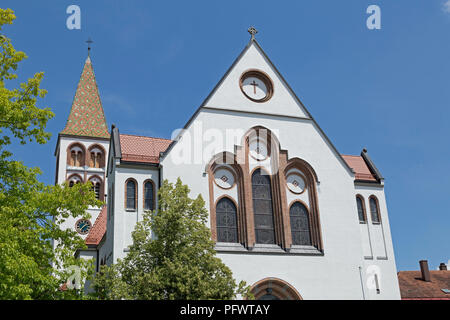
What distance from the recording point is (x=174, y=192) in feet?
66.0

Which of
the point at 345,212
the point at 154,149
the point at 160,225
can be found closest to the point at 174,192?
the point at 160,225

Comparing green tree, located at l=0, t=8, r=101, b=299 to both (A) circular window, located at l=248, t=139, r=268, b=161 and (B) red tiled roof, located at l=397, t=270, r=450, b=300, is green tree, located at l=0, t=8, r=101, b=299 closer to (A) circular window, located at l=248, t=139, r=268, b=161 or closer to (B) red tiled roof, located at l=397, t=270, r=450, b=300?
(A) circular window, located at l=248, t=139, r=268, b=161

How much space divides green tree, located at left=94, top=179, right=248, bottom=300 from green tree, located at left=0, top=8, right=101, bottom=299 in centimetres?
189

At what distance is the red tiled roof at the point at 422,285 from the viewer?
44344 millimetres

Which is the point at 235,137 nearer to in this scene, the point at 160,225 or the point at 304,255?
the point at 304,255

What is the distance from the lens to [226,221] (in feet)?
84.3

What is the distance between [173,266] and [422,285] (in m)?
35.6

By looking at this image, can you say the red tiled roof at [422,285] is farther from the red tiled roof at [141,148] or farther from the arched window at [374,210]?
the red tiled roof at [141,148]

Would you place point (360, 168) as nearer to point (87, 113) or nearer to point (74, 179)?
point (74, 179)

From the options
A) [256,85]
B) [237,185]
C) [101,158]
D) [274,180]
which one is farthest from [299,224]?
[101,158]

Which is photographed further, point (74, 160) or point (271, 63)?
point (74, 160)

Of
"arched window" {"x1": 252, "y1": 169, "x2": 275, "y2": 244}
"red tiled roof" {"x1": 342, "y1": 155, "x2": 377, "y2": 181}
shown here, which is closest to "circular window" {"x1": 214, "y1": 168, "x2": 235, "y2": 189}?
"arched window" {"x1": 252, "y1": 169, "x2": 275, "y2": 244}

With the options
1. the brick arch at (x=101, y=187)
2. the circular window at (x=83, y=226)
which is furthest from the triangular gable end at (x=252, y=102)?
the brick arch at (x=101, y=187)
